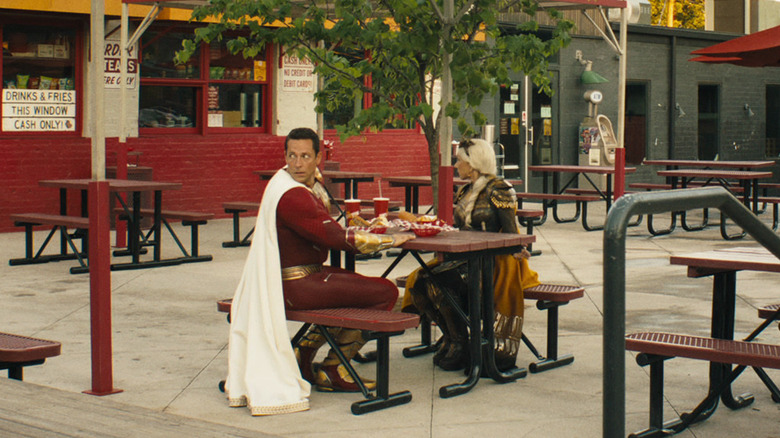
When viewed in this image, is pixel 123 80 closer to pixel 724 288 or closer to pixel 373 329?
pixel 373 329

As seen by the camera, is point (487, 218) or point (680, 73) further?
point (680, 73)

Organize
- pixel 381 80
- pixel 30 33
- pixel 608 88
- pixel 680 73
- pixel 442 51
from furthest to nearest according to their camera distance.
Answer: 1. pixel 680 73
2. pixel 608 88
3. pixel 30 33
4. pixel 381 80
5. pixel 442 51

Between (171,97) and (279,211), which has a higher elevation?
(171,97)

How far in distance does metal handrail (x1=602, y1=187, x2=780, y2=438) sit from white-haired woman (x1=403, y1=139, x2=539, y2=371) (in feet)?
11.8

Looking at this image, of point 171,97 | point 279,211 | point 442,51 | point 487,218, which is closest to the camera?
point 279,211

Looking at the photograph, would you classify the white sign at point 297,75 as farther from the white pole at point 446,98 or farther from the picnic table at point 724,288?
the picnic table at point 724,288

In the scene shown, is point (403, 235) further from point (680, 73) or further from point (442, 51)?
point (680, 73)

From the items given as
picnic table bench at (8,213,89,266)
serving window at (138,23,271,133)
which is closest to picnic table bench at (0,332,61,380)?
picnic table bench at (8,213,89,266)

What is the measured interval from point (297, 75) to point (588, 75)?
21.0 ft

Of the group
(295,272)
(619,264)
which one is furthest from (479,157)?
(619,264)

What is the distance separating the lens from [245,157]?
55.3 ft

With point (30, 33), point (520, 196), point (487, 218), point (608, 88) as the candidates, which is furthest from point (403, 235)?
point (608, 88)

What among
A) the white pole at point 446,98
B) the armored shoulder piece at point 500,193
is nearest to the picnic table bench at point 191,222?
the white pole at point 446,98

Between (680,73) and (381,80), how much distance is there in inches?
613
